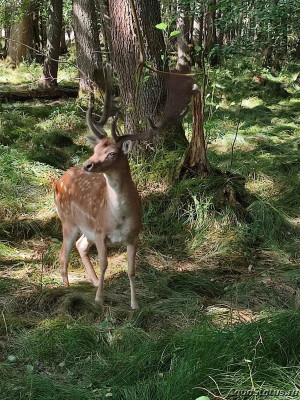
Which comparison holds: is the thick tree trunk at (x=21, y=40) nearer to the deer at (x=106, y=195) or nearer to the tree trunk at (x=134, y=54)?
the tree trunk at (x=134, y=54)

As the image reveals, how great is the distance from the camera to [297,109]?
13.1m

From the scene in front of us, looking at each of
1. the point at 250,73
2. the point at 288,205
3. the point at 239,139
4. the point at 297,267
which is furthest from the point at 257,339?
the point at 250,73

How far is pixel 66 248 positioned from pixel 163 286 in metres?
1.14

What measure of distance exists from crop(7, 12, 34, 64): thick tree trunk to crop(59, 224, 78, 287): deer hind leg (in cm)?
1287

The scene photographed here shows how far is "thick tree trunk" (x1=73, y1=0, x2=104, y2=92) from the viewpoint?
38.0 feet

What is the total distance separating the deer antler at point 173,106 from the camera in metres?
4.46

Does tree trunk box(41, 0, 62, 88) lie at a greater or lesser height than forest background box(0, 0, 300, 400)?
greater

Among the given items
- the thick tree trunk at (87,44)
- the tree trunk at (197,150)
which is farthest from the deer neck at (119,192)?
the thick tree trunk at (87,44)

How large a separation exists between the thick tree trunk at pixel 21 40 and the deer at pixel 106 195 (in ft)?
42.3

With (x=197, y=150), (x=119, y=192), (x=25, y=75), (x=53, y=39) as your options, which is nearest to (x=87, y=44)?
(x=53, y=39)

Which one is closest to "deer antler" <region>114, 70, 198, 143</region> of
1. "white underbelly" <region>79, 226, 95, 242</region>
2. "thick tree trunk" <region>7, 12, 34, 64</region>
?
"white underbelly" <region>79, 226, 95, 242</region>

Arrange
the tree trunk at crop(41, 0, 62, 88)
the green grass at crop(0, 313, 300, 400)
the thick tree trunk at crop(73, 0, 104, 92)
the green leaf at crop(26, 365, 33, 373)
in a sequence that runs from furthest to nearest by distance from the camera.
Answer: the tree trunk at crop(41, 0, 62, 88) < the thick tree trunk at crop(73, 0, 104, 92) < the green leaf at crop(26, 365, 33, 373) < the green grass at crop(0, 313, 300, 400)

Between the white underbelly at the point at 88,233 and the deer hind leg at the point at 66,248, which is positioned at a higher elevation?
the white underbelly at the point at 88,233

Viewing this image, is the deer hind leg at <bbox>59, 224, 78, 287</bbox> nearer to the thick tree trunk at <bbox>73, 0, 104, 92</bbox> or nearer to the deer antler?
the deer antler
